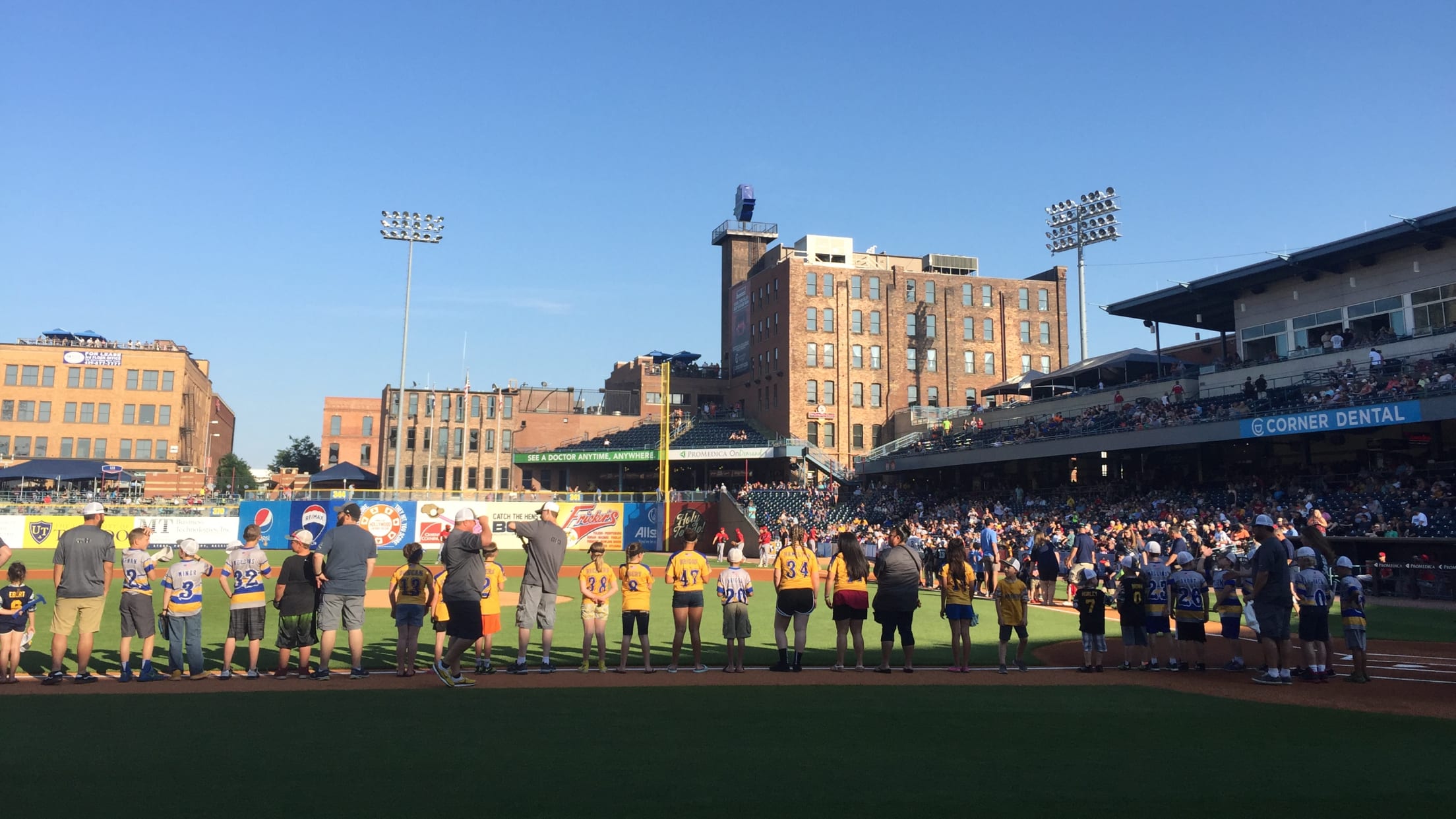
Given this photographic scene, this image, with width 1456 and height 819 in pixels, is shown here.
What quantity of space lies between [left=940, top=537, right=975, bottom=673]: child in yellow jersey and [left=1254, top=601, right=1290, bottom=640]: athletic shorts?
3310 millimetres

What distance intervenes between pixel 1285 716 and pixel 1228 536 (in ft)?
54.3

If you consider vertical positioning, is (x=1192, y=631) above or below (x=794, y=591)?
below

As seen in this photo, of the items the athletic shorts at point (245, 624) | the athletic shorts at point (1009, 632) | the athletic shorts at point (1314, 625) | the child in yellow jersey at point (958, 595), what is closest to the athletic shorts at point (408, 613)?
the athletic shorts at point (245, 624)

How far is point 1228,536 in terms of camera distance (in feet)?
77.2

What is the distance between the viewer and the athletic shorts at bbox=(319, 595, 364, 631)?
10.4 m

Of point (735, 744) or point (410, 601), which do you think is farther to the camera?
point (410, 601)

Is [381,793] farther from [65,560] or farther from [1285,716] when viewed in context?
[1285,716]

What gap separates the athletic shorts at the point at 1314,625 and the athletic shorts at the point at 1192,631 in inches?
44.0

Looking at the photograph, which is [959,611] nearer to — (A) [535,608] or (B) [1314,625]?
(B) [1314,625]

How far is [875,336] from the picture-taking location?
65438 millimetres

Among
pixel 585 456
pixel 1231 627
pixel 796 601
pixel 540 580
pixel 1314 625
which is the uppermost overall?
pixel 585 456

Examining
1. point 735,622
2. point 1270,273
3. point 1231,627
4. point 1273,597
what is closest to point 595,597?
point 735,622

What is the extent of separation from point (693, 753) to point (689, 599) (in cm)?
449

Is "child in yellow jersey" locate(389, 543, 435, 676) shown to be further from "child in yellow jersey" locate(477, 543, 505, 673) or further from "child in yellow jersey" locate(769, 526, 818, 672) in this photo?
"child in yellow jersey" locate(769, 526, 818, 672)
